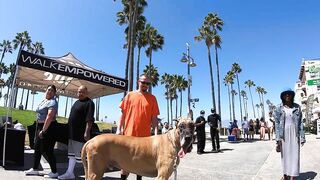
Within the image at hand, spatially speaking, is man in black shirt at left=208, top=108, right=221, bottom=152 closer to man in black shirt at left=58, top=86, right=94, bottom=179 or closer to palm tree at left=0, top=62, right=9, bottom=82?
man in black shirt at left=58, top=86, right=94, bottom=179

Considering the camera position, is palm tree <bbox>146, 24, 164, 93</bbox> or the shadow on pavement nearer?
the shadow on pavement

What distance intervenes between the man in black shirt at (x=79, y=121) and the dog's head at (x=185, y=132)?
279 centimetres

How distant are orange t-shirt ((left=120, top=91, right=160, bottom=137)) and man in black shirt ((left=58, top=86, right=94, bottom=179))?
126 cm

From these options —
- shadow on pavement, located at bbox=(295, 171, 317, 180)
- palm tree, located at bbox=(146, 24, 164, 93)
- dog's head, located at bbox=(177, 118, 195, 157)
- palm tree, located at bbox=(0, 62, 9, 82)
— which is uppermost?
palm tree, located at bbox=(0, 62, 9, 82)

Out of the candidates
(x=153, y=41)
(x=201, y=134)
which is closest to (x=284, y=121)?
(x=201, y=134)

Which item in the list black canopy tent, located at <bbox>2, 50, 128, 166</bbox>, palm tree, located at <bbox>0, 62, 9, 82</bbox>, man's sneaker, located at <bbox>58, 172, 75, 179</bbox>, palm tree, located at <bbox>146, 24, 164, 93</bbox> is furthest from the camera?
palm tree, located at <bbox>0, 62, 9, 82</bbox>

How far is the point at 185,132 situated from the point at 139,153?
60 cm

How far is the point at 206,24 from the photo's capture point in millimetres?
49438

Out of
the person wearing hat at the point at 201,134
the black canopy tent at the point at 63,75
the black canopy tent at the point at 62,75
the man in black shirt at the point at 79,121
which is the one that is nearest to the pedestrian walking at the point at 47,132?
the man in black shirt at the point at 79,121

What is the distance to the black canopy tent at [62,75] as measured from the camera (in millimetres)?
8625

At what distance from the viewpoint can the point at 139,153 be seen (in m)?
3.79

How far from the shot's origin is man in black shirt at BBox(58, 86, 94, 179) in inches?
245

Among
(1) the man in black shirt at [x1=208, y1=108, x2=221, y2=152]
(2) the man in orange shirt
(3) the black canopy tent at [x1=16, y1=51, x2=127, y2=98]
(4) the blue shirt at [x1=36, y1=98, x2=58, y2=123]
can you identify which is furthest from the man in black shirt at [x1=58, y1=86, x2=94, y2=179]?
(1) the man in black shirt at [x1=208, y1=108, x2=221, y2=152]

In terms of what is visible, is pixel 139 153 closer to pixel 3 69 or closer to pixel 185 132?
pixel 185 132
